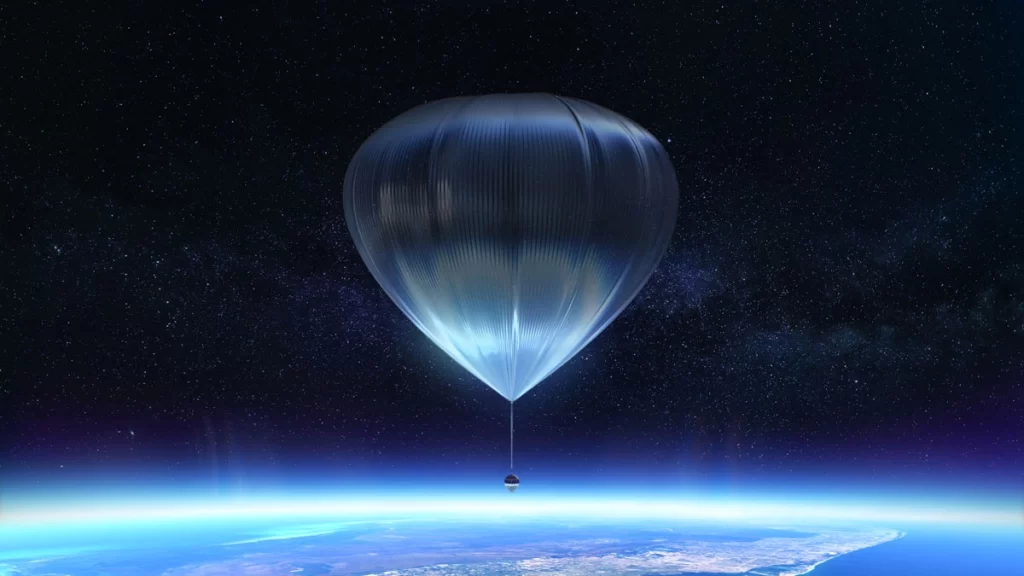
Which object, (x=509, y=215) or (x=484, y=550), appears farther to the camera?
(x=484, y=550)

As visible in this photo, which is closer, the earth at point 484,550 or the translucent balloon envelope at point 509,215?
the translucent balloon envelope at point 509,215

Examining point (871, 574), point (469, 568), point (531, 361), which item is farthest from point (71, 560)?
point (871, 574)

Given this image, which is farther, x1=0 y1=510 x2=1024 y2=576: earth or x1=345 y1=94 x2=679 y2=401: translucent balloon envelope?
x1=0 y1=510 x2=1024 y2=576: earth

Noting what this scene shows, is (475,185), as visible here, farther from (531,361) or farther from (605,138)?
(531,361)

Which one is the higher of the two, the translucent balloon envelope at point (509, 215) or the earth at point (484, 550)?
the translucent balloon envelope at point (509, 215)

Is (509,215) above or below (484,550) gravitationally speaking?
above
